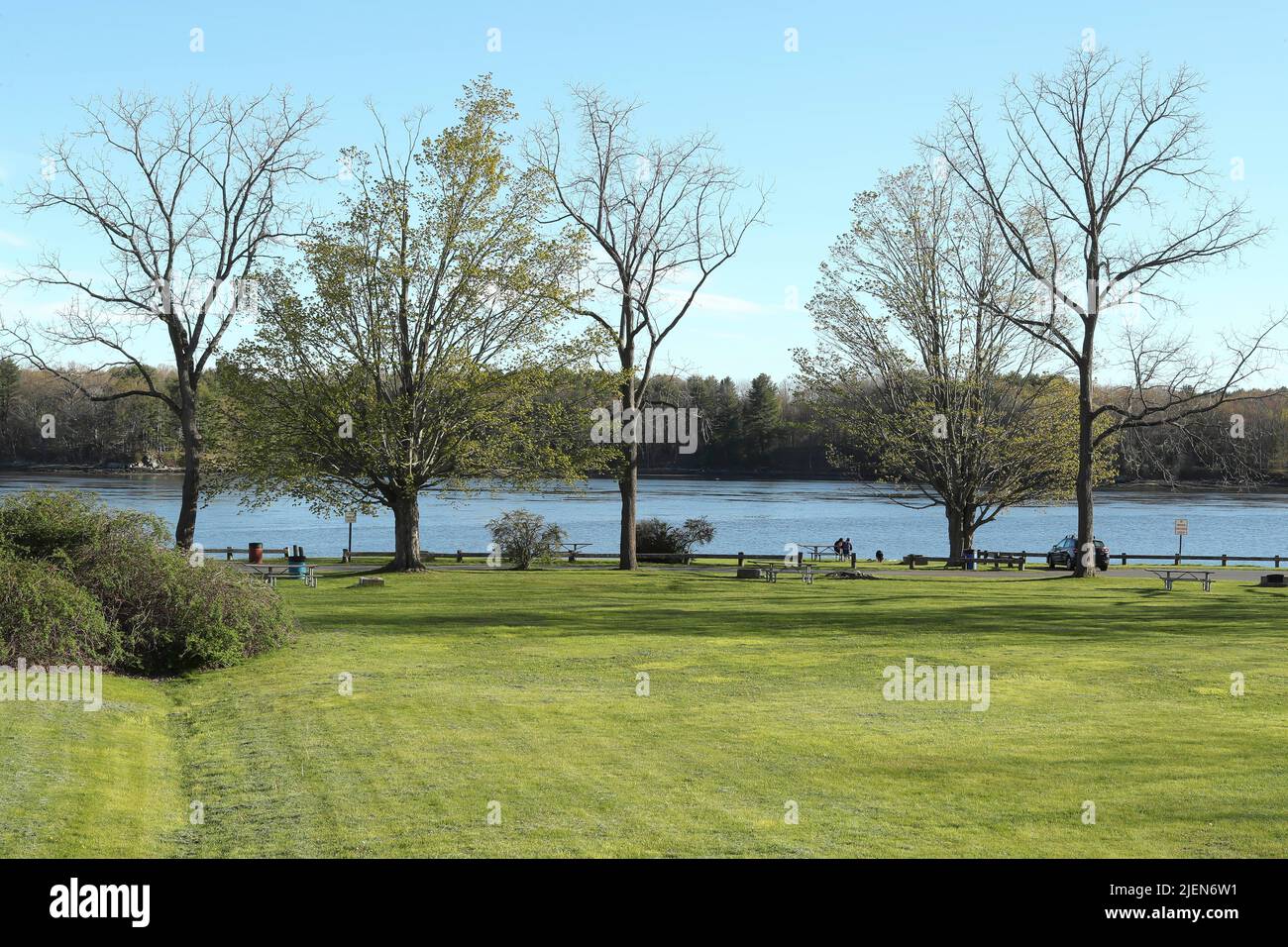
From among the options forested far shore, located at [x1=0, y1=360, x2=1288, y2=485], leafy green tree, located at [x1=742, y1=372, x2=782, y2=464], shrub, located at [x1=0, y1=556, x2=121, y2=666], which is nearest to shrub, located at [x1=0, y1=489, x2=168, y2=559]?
shrub, located at [x1=0, y1=556, x2=121, y2=666]

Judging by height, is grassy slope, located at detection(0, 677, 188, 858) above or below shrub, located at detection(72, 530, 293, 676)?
below

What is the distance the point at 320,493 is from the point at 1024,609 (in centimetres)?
2165

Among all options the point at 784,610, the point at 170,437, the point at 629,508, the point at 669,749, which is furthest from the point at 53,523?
the point at 170,437

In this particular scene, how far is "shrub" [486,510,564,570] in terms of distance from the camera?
43.2 metres

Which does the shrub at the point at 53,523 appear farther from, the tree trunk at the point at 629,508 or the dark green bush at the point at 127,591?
the tree trunk at the point at 629,508

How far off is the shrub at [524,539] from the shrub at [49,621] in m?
25.1

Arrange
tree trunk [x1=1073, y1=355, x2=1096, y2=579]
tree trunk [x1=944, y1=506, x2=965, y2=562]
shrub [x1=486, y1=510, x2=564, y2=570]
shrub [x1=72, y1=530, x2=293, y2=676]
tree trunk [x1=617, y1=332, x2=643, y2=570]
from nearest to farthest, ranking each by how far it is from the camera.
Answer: shrub [x1=72, y1=530, x2=293, y2=676], tree trunk [x1=1073, y1=355, x2=1096, y2=579], tree trunk [x1=617, y1=332, x2=643, y2=570], shrub [x1=486, y1=510, x2=564, y2=570], tree trunk [x1=944, y1=506, x2=965, y2=562]

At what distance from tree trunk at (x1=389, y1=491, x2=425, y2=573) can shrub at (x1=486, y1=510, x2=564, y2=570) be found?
5.61m

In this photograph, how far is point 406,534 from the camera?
37.7m

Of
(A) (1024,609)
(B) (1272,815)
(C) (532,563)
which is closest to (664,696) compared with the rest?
(B) (1272,815)

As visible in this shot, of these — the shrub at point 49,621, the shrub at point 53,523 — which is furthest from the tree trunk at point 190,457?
the shrub at point 49,621

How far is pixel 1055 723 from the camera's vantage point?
1419 cm

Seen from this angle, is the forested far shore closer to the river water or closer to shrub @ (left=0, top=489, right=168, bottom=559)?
the river water
